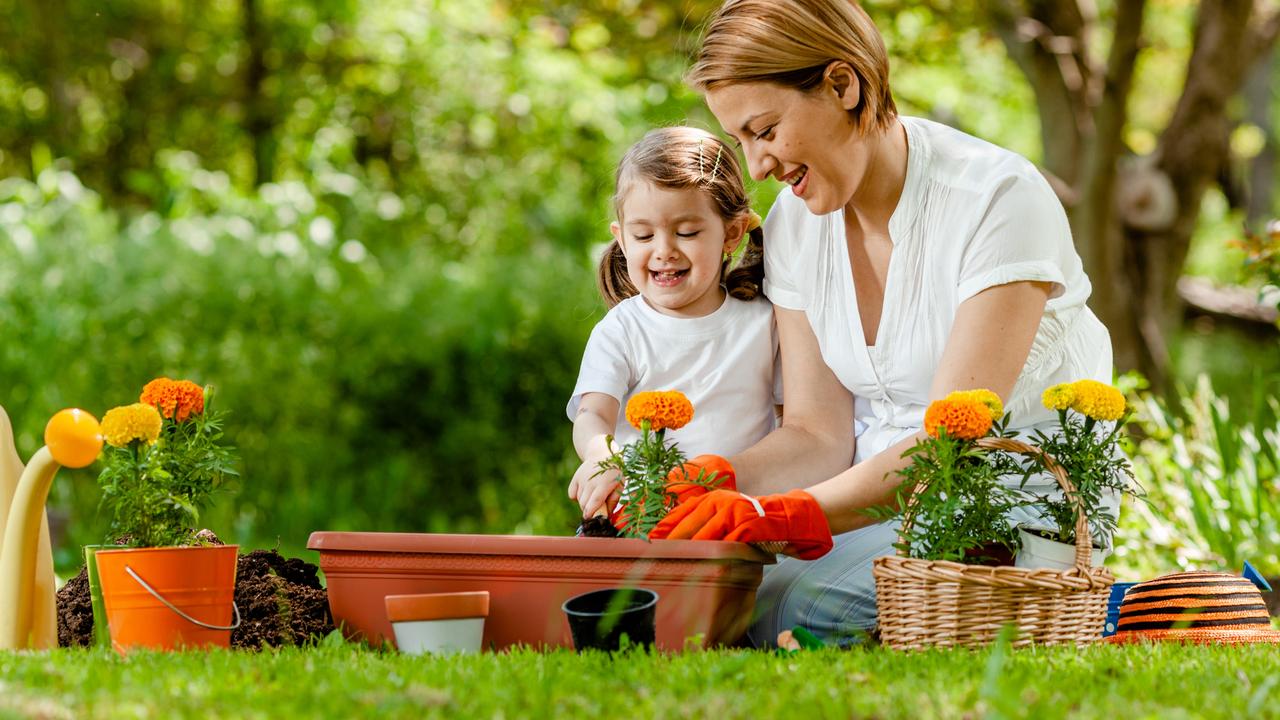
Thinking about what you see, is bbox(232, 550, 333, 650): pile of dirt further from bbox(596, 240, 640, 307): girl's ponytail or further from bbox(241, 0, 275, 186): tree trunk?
bbox(241, 0, 275, 186): tree trunk

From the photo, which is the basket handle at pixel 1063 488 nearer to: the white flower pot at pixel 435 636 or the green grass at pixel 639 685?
the green grass at pixel 639 685

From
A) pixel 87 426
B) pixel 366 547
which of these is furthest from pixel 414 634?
pixel 87 426

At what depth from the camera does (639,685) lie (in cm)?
208

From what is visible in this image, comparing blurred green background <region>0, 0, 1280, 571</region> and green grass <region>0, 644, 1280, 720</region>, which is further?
blurred green background <region>0, 0, 1280, 571</region>

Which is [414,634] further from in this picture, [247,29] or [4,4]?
[4,4]

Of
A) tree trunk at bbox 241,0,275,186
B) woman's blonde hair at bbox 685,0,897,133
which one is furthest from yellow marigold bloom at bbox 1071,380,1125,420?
tree trunk at bbox 241,0,275,186

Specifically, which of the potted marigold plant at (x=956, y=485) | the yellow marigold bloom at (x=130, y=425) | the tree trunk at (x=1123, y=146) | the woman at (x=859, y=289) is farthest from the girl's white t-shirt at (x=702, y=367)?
the tree trunk at (x=1123, y=146)

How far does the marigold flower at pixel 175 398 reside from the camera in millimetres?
2596

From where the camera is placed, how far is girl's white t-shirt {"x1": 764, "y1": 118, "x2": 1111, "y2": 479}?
2861 millimetres

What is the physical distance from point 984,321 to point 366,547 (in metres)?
1.37

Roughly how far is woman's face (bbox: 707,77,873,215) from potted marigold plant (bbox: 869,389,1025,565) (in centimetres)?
67

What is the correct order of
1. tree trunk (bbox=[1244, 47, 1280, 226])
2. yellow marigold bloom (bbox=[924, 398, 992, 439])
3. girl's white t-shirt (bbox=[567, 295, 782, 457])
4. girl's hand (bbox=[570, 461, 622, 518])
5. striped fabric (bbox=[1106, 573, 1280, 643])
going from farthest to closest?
tree trunk (bbox=[1244, 47, 1280, 226]), girl's white t-shirt (bbox=[567, 295, 782, 457]), striped fabric (bbox=[1106, 573, 1280, 643]), girl's hand (bbox=[570, 461, 622, 518]), yellow marigold bloom (bbox=[924, 398, 992, 439])

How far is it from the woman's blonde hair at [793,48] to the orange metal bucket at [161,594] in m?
1.45

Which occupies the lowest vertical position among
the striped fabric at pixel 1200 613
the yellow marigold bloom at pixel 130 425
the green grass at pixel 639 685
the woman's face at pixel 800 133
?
the striped fabric at pixel 1200 613
